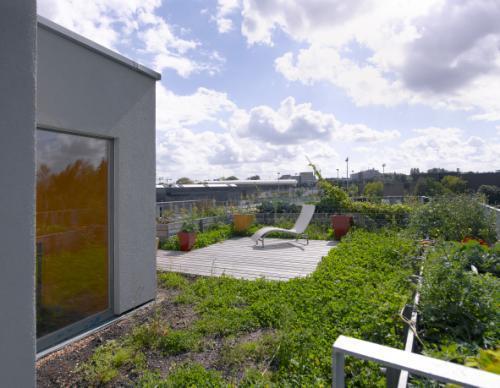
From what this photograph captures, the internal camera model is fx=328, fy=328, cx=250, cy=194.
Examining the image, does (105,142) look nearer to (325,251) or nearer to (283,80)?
(325,251)

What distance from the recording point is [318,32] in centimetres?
725

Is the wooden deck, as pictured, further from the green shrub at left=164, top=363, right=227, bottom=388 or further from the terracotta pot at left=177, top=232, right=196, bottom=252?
the green shrub at left=164, top=363, right=227, bottom=388

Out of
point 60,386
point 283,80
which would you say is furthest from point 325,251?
point 60,386

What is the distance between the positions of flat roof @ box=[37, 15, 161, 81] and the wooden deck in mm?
3614

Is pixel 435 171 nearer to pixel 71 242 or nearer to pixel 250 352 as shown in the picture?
pixel 250 352

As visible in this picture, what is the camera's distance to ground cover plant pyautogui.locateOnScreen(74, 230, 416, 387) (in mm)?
2768

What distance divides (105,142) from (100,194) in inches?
26.6

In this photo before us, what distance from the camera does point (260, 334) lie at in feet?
11.8

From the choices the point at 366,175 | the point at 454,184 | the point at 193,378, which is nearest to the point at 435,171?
the point at 366,175

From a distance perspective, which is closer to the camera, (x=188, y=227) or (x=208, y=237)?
(x=188, y=227)

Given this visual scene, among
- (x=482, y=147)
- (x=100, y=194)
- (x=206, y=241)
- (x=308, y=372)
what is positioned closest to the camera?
(x=308, y=372)

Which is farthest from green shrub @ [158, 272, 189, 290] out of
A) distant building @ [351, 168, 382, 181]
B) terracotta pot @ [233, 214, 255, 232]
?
distant building @ [351, 168, 382, 181]

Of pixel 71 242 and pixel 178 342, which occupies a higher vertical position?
pixel 71 242

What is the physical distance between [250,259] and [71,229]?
432cm
